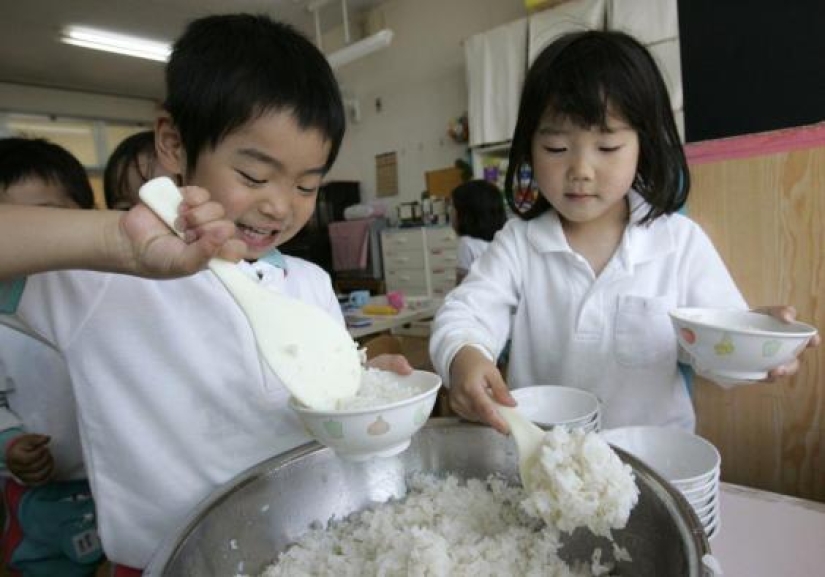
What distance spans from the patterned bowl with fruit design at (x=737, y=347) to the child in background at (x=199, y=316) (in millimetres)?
424

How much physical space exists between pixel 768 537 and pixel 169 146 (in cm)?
97

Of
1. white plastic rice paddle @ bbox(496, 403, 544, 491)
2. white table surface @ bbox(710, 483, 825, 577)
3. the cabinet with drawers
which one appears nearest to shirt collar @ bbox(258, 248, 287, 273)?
white plastic rice paddle @ bbox(496, 403, 544, 491)

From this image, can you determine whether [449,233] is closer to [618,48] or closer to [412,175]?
[412,175]

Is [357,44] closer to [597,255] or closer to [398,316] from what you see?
[398,316]

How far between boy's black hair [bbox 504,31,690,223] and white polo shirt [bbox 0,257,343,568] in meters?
0.61

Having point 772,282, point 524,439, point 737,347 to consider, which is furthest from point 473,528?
point 772,282

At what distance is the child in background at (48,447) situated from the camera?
3.48ft

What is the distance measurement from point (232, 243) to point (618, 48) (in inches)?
30.2

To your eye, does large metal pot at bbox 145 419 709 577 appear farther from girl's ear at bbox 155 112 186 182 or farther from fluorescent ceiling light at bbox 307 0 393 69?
fluorescent ceiling light at bbox 307 0 393 69

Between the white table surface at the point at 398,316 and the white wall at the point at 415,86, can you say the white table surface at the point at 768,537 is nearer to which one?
the white table surface at the point at 398,316

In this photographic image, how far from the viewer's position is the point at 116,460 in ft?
2.52

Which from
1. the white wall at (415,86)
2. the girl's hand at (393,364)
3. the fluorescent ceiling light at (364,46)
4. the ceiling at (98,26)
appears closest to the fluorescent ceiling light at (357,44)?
the fluorescent ceiling light at (364,46)

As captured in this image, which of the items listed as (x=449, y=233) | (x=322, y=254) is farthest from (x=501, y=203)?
(x=322, y=254)

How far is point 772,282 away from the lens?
104cm
